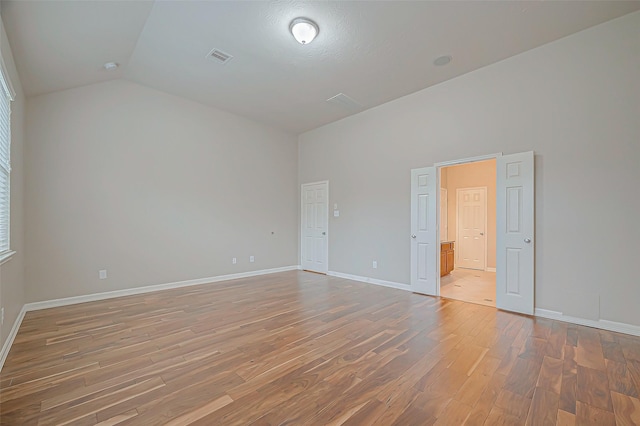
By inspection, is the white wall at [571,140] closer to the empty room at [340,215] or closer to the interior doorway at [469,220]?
the empty room at [340,215]

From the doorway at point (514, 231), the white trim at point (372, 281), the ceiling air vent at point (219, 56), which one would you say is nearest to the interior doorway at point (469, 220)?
the white trim at point (372, 281)

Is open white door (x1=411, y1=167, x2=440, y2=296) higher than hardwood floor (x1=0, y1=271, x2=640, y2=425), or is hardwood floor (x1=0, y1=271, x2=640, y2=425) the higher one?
open white door (x1=411, y1=167, x2=440, y2=296)

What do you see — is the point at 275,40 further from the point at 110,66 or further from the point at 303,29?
the point at 110,66

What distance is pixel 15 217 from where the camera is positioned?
10.6 ft

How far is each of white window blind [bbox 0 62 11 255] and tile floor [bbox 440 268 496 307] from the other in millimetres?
5643

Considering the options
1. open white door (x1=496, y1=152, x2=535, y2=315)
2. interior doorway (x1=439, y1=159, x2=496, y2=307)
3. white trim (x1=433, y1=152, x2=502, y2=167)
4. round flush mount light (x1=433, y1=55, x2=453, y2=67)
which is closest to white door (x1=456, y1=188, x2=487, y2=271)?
interior doorway (x1=439, y1=159, x2=496, y2=307)

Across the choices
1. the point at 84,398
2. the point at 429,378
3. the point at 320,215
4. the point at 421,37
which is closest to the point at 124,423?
the point at 84,398

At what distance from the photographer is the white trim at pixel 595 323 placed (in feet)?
9.95

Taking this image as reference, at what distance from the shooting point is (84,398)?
1920mm

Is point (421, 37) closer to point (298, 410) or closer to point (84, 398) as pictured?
point (298, 410)

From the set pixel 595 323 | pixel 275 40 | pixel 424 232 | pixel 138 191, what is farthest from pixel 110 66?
pixel 595 323

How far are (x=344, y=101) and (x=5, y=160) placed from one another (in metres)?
4.59

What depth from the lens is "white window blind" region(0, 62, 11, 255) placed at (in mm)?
2662

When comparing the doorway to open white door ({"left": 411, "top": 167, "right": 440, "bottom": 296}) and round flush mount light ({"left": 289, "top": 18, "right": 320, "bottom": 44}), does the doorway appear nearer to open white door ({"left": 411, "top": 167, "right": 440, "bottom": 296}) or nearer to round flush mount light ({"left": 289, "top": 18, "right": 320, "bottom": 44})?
open white door ({"left": 411, "top": 167, "right": 440, "bottom": 296})
